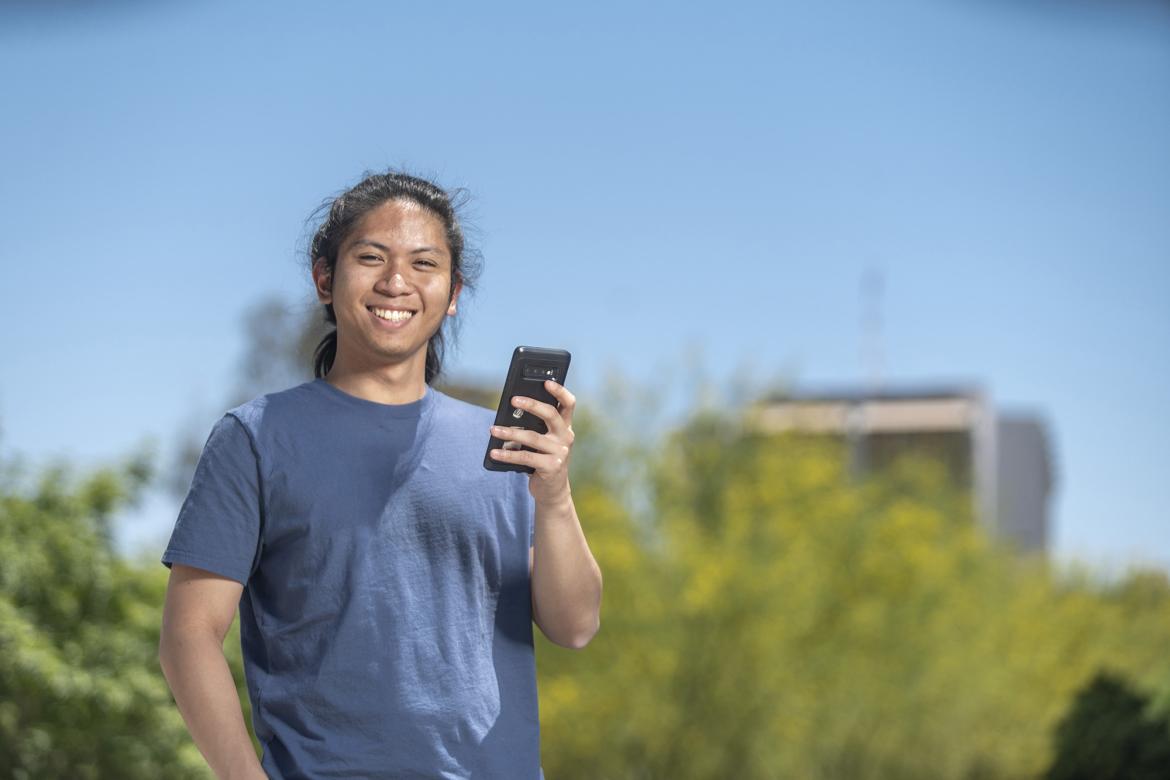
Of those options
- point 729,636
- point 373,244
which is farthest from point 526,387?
point 729,636

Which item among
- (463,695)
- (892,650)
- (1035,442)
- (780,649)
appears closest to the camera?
(463,695)

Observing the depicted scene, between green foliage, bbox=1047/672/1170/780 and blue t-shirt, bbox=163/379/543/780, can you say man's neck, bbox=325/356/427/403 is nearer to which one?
blue t-shirt, bbox=163/379/543/780

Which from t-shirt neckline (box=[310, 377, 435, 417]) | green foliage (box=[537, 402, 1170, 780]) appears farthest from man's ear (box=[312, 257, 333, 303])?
green foliage (box=[537, 402, 1170, 780])

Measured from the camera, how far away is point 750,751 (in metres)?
10.5

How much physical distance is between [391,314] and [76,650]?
14.2 ft

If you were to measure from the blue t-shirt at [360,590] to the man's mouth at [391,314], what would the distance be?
0.40 feet

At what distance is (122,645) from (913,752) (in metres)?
8.55

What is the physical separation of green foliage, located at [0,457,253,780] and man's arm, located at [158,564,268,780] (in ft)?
13.1

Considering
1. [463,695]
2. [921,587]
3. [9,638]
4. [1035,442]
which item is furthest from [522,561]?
[1035,442]

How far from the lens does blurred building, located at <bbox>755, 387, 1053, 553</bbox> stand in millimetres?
28656

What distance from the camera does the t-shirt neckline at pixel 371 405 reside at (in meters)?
1.64

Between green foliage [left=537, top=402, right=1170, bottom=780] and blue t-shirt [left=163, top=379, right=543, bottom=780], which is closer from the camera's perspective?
blue t-shirt [left=163, top=379, right=543, bottom=780]

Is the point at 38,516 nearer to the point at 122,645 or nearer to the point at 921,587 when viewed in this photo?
the point at 122,645

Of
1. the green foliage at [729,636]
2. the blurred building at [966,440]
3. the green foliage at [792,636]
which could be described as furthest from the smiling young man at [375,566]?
the blurred building at [966,440]
